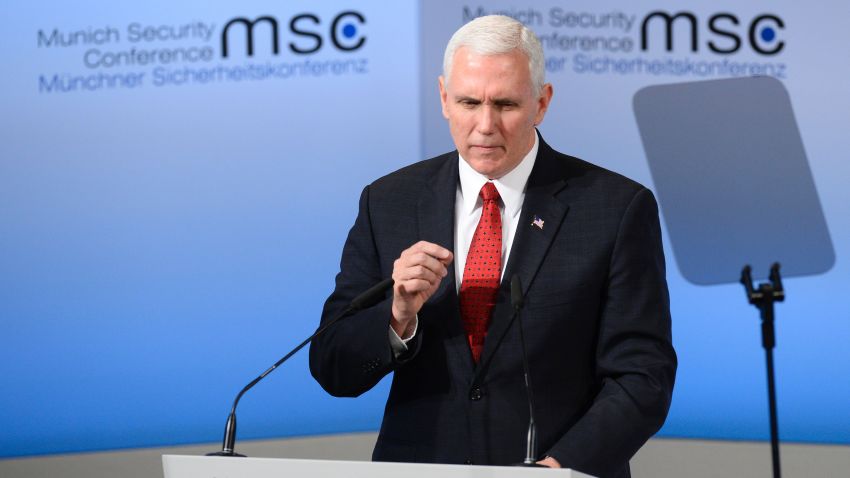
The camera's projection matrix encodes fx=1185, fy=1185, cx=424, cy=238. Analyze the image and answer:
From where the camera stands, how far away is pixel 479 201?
2.39 meters

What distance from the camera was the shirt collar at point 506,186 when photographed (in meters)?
2.39

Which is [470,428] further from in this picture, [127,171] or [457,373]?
[127,171]

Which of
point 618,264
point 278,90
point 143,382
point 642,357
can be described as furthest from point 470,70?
point 143,382

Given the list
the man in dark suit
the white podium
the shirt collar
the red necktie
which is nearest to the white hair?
the man in dark suit

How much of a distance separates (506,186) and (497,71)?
0.82 ft

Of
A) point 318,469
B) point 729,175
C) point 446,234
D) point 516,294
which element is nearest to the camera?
point 318,469

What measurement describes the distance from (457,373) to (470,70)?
22.9 inches

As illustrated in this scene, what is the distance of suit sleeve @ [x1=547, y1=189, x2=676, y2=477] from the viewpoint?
2.14m

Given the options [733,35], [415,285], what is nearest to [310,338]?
[415,285]

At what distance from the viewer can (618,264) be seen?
2295mm

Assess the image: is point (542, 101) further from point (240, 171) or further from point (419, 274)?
point (240, 171)

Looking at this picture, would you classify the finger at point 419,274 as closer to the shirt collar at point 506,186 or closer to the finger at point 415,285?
the finger at point 415,285

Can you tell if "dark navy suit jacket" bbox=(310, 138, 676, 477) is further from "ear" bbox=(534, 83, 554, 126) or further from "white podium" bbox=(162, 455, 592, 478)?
"white podium" bbox=(162, 455, 592, 478)

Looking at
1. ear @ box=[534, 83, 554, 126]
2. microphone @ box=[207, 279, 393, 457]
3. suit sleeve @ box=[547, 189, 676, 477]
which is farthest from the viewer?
ear @ box=[534, 83, 554, 126]
